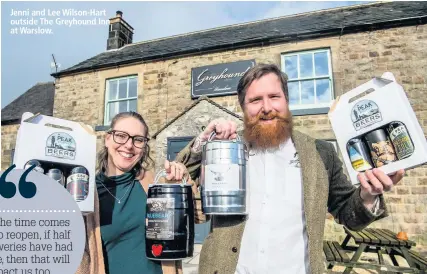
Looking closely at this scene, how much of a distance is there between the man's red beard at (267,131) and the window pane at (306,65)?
20.0 feet

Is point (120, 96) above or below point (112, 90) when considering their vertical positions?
below

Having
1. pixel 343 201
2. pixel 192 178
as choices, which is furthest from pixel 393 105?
pixel 192 178

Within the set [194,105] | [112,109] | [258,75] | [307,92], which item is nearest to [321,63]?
[307,92]

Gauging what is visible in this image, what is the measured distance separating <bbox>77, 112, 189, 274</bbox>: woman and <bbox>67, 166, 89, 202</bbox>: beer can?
25cm

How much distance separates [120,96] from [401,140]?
845 cm

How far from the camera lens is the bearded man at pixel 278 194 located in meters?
1.34

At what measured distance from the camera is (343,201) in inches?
58.9

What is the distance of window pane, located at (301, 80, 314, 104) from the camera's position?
7099mm

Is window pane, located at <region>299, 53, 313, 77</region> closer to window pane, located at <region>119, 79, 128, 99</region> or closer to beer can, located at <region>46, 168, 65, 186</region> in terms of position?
window pane, located at <region>119, 79, 128, 99</region>

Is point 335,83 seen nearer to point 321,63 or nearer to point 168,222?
point 321,63

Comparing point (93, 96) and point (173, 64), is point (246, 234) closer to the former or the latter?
point (173, 64)

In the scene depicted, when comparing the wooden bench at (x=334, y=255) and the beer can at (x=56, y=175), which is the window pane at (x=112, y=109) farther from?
the beer can at (x=56, y=175)

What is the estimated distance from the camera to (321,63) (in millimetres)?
7125

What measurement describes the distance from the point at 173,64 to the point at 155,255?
24.8 ft
